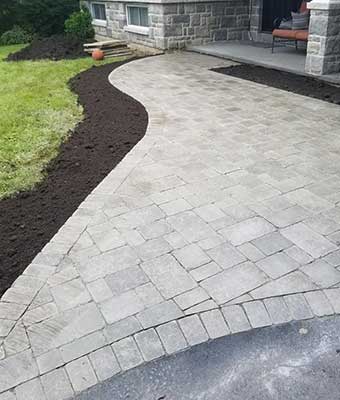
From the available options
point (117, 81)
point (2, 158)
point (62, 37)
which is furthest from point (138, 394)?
point (62, 37)

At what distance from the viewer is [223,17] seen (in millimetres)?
10430

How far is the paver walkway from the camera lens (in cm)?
209

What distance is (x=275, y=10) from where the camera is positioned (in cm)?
1028

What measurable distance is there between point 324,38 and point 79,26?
8.15 meters

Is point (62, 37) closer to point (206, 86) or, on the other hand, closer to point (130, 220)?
point (206, 86)

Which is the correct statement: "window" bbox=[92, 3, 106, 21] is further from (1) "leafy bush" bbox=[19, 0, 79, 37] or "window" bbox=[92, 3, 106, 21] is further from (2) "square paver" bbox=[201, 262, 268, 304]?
(2) "square paver" bbox=[201, 262, 268, 304]

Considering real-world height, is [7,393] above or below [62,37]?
below

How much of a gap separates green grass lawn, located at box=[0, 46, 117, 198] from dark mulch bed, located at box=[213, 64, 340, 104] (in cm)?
314

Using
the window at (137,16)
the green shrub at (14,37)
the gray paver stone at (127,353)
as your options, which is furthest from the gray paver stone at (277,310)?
the green shrub at (14,37)

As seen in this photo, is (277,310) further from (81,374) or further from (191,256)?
(81,374)

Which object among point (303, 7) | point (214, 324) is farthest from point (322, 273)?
point (303, 7)

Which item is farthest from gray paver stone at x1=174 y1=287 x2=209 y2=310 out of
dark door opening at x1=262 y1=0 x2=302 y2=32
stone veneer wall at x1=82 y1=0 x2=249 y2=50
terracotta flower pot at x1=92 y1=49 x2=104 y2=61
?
dark door opening at x1=262 y1=0 x2=302 y2=32

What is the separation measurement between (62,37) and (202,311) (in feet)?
38.6

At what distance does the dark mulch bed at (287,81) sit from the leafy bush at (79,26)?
5998 millimetres
